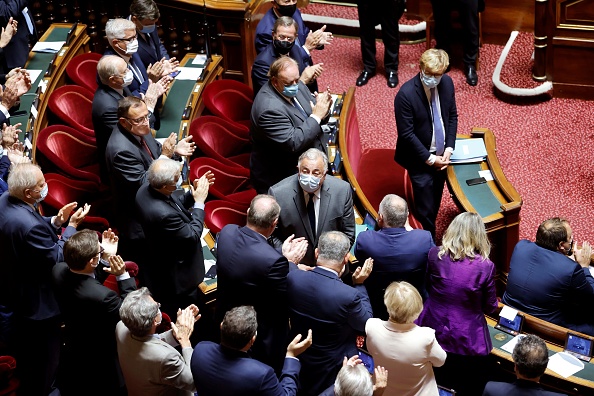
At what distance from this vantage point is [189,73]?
5.59 m

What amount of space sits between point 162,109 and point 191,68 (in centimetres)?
53

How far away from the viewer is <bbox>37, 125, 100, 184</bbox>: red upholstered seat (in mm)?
4727

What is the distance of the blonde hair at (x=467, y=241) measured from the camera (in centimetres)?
354

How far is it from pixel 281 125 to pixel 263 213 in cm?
85

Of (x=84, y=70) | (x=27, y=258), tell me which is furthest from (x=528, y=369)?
(x=84, y=70)

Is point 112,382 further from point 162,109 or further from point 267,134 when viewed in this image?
point 162,109

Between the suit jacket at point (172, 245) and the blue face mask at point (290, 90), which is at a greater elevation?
the blue face mask at point (290, 90)

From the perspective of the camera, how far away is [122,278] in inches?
143

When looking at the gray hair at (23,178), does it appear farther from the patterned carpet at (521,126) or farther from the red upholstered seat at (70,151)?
the patterned carpet at (521,126)

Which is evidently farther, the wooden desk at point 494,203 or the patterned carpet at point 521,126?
the patterned carpet at point 521,126

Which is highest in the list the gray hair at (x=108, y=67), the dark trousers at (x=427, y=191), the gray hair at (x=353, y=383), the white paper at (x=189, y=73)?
the gray hair at (x=108, y=67)

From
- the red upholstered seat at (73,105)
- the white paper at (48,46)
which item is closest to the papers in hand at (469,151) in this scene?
the red upholstered seat at (73,105)

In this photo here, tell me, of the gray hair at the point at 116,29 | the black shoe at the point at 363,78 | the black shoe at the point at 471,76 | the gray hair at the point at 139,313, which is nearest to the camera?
the gray hair at the point at 139,313

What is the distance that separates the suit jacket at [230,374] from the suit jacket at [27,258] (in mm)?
970
